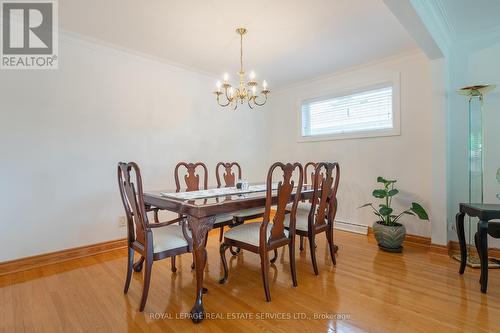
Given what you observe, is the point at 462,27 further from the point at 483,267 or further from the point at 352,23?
the point at 483,267

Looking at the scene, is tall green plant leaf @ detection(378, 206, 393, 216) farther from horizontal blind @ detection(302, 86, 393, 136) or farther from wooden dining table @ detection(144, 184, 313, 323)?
wooden dining table @ detection(144, 184, 313, 323)

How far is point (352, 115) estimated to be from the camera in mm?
3686

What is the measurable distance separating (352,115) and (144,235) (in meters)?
3.29

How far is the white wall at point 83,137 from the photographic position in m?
2.36

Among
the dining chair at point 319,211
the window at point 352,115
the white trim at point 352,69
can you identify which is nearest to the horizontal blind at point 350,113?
the window at point 352,115

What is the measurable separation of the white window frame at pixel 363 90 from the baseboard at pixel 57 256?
3275 mm

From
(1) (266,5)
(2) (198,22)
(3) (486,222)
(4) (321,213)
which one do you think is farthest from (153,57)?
(3) (486,222)

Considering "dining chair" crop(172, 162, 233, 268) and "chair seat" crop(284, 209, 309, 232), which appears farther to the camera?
"dining chair" crop(172, 162, 233, 268)

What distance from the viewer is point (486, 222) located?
1974 millimetres

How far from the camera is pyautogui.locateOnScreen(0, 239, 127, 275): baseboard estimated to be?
2.31 m

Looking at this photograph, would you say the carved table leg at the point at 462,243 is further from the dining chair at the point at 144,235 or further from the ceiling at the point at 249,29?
the dining chair at the point at 144,235

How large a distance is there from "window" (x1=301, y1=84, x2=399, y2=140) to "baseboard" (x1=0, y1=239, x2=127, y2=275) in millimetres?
3320

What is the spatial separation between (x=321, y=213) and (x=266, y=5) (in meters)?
2.00

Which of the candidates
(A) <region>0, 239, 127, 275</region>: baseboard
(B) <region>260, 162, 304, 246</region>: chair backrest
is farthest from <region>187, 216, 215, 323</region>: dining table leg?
(A) <region>0, 239, 127, 275</region>: baseboard
